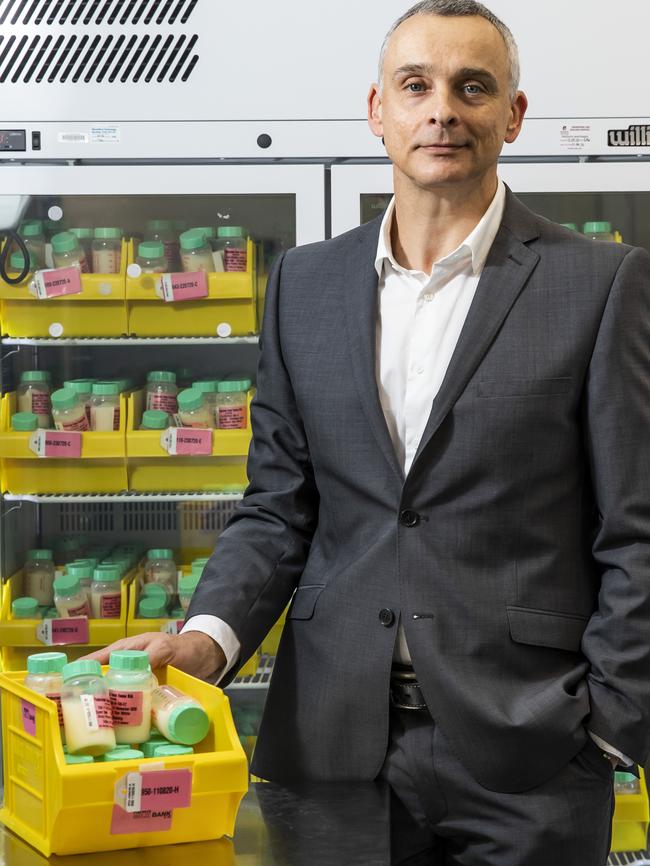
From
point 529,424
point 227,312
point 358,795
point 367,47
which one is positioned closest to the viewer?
point 358,795

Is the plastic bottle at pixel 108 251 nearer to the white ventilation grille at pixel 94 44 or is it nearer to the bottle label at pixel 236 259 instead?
the bottle label at pixel 236 259

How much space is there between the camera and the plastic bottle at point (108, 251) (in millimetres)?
2834

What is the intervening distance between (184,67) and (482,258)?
138 centimetres

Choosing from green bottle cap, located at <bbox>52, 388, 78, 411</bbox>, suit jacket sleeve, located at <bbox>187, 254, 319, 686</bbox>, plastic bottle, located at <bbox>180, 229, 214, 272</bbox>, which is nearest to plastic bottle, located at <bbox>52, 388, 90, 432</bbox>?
→ green bottle cap, located at <bbox>52, 388, 78, 411</bbox>

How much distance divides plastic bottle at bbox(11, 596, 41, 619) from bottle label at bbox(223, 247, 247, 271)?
39.0 inches

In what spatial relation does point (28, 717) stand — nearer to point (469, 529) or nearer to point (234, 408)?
point (469, 529)

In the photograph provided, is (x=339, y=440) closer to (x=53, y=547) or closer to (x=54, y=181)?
(x=54, y=181)

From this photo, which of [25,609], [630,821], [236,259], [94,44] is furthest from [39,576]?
[630,821]

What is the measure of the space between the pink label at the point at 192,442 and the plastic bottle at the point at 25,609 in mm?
544

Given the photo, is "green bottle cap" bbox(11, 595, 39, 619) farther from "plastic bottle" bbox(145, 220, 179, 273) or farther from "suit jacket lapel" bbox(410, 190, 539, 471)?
"suit jacket lapel" bbox(410, 190, 539, 471)

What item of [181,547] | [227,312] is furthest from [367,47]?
[181,547]

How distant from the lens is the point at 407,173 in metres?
1.48

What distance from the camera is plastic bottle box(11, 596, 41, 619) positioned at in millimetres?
2840

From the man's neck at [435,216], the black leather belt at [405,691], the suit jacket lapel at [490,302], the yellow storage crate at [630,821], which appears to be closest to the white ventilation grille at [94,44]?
the man's neck at [435,216]
